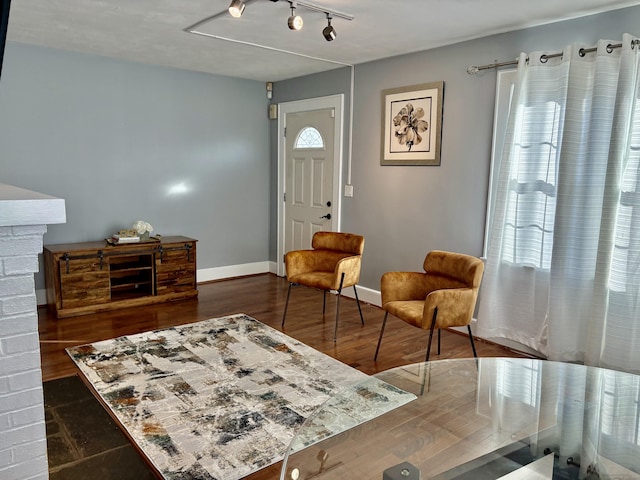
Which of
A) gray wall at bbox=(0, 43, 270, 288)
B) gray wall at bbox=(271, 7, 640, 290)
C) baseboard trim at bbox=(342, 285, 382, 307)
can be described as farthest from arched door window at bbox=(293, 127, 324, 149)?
baseboard trim at bbox=(342, 285, 382, 307)

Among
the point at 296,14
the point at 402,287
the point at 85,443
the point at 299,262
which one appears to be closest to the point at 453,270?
the point at 402,287

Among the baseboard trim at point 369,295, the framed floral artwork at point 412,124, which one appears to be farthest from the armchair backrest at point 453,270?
the baseboard trim at point 369,295

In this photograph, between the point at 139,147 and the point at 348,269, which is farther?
the point at 139,147

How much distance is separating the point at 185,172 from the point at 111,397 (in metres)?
3.08

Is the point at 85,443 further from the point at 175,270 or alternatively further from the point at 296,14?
the point at 296,14

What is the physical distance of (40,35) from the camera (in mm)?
3836

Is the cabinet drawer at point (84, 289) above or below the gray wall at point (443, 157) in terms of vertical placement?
below

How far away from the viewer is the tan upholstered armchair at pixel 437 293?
2953mm

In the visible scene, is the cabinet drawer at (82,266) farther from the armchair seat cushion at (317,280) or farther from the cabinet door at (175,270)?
the armchair seat cushion at (317,280)

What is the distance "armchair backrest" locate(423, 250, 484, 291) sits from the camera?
3.14 m

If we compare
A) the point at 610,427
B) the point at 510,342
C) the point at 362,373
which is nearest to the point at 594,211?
the point at 510,342

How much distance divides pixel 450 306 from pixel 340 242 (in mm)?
1480

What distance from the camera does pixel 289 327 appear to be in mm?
4027

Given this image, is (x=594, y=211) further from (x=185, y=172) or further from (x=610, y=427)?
(x=185, y=172)
